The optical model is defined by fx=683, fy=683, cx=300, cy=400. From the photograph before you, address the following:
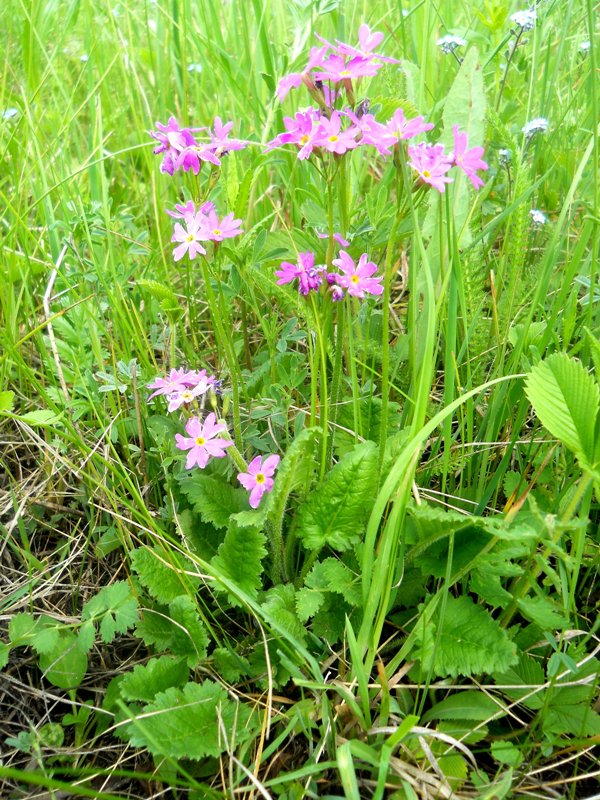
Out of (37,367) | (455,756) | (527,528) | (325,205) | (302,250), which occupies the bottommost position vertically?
(455,756)

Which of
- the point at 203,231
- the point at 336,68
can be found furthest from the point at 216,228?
the point at 336,68

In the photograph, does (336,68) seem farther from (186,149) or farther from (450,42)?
(450,42)

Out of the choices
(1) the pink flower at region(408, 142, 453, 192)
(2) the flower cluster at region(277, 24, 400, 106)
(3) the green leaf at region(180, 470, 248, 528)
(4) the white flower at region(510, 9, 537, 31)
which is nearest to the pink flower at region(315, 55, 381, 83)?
(2) the flower cluster at region(277, 24, 400, 106)

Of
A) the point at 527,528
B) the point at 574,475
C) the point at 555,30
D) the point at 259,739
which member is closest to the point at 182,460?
the point at 259,739

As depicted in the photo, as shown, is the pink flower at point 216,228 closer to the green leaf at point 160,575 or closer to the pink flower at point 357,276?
the pink flower at point 357,276

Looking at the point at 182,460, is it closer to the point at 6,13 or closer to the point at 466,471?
the point at 466,471

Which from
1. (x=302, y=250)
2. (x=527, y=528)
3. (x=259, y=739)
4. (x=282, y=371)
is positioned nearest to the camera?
(x=527, y=528)

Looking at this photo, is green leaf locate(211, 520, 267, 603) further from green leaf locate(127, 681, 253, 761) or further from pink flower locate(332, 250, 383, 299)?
pink flower locate(332, 250, 383, 299)
